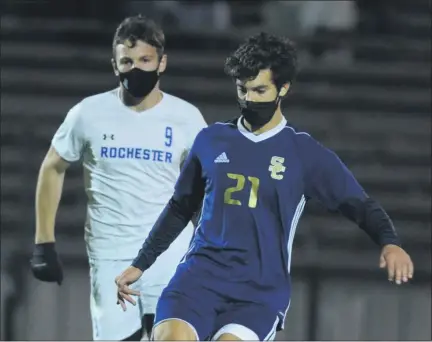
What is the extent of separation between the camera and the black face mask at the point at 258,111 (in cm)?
272

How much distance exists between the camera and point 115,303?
11.6 feet

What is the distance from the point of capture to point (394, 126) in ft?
22.5

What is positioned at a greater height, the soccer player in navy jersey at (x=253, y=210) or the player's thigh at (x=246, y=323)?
the soccer player in navy jersey at (x=253, y=210)

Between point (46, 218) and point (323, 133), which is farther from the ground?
point (323, 133)

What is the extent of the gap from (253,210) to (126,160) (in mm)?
987

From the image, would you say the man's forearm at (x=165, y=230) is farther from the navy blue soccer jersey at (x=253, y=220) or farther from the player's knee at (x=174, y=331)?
the player's knee at (x=174, y=331)

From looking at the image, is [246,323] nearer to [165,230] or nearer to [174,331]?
[174,331]

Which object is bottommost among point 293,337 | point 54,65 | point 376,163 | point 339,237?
point 293,337

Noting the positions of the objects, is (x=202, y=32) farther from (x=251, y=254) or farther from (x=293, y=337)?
(x=251, y=254)

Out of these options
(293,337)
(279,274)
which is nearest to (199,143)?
(279,274)

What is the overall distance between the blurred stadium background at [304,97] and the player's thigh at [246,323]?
2.91 metres

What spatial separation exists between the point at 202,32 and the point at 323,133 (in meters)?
1.30

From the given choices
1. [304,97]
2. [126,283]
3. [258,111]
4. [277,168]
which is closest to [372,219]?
[277,168]

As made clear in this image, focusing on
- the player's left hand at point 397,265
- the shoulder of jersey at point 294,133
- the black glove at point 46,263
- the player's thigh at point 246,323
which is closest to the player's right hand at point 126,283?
the player's thigh at point 246,323
